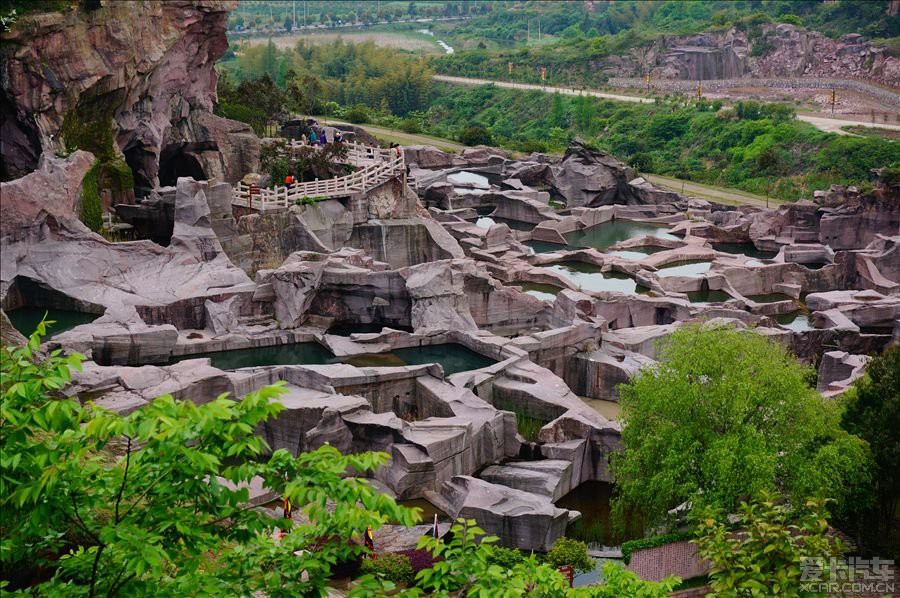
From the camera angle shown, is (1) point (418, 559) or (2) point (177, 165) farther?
(2) point (177, 165)

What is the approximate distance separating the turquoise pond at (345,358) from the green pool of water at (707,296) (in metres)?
16.9

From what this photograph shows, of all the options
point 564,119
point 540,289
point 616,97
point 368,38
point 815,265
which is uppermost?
point 368,38

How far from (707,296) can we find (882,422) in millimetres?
27670

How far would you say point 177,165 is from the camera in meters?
56.5

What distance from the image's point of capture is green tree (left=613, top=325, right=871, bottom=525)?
71.3 feet

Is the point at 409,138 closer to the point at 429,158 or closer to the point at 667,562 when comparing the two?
the point at 429,158

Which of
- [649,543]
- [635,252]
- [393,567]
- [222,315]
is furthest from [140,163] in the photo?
[649,543]

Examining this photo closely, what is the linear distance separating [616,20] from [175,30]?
5043 inches

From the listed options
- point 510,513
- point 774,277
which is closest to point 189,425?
point 510,513

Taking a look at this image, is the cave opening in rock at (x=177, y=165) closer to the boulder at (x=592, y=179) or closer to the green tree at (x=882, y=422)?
the boulder at (x=592, y=179)

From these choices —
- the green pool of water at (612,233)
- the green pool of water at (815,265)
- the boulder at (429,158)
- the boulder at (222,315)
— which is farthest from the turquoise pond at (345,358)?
the boulder at (429,158)

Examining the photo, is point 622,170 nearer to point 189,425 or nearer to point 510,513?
point 510,513

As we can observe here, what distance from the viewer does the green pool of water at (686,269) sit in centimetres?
5486

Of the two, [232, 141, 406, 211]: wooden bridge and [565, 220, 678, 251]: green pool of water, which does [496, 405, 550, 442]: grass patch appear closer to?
[232, 141, 406, 211]: wooden bridge
